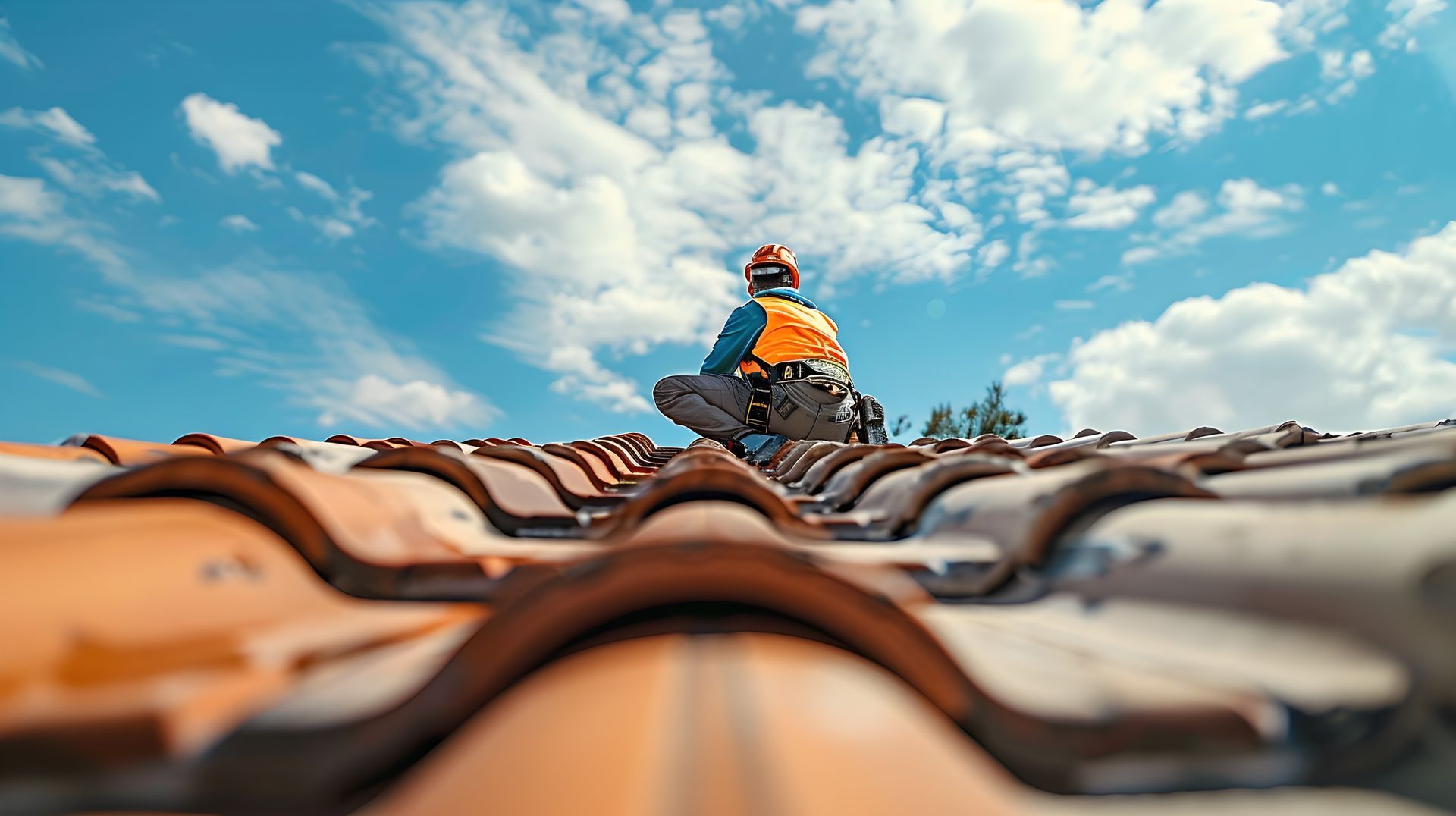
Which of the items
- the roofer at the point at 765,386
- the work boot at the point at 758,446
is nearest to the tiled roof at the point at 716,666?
the work boot at the point at 758,446

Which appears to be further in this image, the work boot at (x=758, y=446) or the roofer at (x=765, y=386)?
the roofer at (x=765, y=386)

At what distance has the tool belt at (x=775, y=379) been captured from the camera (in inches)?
253

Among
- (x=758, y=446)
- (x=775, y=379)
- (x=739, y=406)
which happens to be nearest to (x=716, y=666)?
(x=758, y=446)

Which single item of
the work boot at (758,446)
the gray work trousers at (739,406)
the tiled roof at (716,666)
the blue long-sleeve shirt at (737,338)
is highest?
the blue long-sleeve shirt at (737,338)

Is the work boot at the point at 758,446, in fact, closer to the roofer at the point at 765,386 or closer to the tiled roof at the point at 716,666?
the roofer at the point at 765,386

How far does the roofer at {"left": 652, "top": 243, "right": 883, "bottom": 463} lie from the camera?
21.0 ft

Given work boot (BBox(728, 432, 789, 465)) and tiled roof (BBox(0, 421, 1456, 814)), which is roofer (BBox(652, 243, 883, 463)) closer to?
work boot (BBox(728, 432, 789, 465))

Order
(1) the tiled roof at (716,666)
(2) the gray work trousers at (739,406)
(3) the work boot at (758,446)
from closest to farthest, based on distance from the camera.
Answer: (1) the tiled roof at (716,666), (3) the work boot at (758,446), (2) the gray work trousers at (739,406)

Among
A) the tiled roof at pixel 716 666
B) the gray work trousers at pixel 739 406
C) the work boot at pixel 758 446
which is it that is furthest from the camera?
the gray work trousers at pixel 739 406

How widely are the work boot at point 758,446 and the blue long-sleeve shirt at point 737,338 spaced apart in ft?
2.19

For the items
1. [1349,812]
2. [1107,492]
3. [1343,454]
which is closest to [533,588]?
[1349,812]

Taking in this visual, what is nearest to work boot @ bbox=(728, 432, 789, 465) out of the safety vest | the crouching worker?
the crouching worker

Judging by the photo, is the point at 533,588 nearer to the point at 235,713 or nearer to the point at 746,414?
the point at 235,713

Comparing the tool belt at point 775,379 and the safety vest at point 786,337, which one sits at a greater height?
the safety vest at point 786,337
